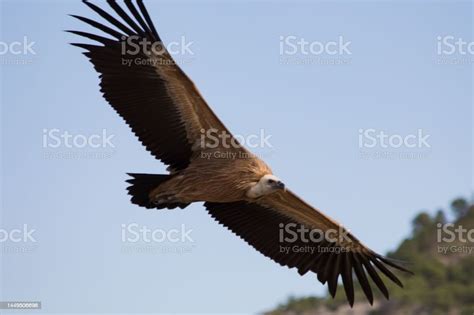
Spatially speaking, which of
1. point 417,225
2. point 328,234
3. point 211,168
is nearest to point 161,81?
point 211,168

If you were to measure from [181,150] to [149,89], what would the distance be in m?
0.97

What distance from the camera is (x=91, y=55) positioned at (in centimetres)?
1155

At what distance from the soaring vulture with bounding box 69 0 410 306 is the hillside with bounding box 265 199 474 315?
16710mm

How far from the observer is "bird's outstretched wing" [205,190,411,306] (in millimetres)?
12992

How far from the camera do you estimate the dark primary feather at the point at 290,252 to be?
514 inches

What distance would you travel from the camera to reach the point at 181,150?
39.8ft

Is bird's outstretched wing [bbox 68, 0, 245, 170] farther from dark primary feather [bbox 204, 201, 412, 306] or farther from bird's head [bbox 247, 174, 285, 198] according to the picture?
dark primary feather [bbox 204, 201, 412, 306]

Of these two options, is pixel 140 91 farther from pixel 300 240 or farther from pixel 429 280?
pixel 429 280

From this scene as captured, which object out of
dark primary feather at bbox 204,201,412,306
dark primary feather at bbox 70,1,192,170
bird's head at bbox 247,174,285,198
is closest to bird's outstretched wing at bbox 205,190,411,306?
dark primary feather at bbox 204,201,412,306

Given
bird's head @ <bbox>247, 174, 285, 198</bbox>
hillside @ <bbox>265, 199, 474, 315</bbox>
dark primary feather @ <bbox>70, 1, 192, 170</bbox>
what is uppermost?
dark primary feather @ <bbox>70, 1, 192, 170</bbox>

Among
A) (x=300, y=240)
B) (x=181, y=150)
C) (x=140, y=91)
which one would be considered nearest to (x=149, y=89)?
(x=140, y=91)

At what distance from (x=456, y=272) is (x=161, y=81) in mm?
24474

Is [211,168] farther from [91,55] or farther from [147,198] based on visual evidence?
[91,55]

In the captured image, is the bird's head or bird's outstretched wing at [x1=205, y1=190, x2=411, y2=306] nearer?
the bird's head
